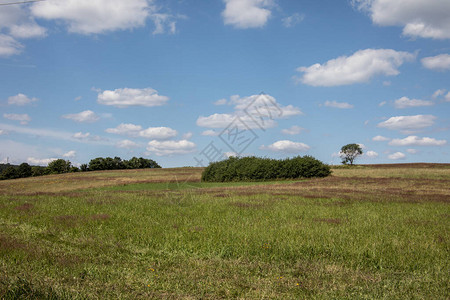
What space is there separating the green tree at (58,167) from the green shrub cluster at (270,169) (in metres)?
71.5

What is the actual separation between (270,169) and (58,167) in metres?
84.2

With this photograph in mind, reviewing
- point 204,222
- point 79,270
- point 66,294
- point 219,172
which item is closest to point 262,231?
point 204,222

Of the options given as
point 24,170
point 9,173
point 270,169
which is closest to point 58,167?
point 24,170

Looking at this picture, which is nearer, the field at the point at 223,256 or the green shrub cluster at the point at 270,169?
the field at the point at 223,256

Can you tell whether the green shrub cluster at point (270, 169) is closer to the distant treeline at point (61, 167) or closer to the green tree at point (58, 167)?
the distant treeline at point (61, 167)

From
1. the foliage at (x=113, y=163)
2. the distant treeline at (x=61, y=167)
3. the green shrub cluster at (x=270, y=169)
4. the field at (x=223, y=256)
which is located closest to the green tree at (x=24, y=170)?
the distant treeline at (x=61, y=167)

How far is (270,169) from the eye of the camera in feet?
188

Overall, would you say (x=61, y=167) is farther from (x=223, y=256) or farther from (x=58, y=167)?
(x=223, y=256)

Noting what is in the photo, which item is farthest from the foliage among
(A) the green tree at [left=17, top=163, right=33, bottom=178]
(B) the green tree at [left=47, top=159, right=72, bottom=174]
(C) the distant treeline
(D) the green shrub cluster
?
(D) the green shrub cluster

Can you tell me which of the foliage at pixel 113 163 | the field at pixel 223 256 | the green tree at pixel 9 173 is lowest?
the field at pixel 223 256

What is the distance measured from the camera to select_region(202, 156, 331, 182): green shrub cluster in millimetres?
56750

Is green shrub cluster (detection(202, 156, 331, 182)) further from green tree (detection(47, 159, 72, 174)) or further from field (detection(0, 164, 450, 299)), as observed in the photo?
green tree (detection(47, 159, 72, 174))

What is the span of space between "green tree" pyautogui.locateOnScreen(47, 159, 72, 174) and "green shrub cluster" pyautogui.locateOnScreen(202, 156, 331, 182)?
71545mm

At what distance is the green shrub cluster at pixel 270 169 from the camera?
186ft
